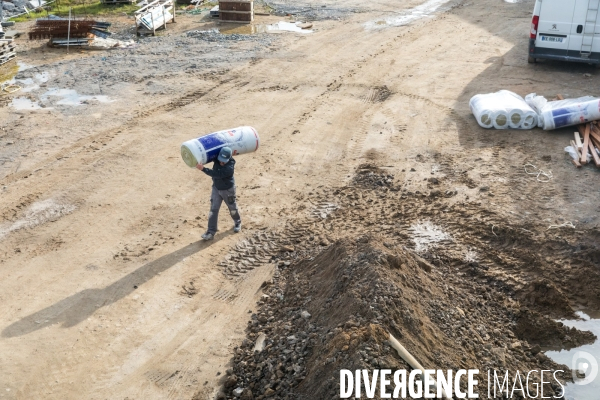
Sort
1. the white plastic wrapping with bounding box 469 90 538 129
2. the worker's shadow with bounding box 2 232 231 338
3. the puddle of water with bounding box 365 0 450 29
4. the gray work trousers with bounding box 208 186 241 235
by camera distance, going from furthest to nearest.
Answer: the puddle of water with bounding box 365 0 450 29
the white plastic wrapping with bounding box 469 90 538 129
the gray work trousers with bounding box 208 186 241 235
the worker's shadow with bounding box 2 232 231 338

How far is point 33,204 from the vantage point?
36.0ft

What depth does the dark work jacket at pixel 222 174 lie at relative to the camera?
31.1 feet

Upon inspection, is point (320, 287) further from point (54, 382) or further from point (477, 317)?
point (54, 382)

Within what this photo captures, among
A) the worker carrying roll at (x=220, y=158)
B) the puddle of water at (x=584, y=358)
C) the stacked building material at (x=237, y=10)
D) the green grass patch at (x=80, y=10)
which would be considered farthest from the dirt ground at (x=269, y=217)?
the green grass patch at (x=80, y=10)

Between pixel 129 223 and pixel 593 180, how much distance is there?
8.19m

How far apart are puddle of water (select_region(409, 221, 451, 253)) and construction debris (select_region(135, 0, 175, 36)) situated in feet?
48.1

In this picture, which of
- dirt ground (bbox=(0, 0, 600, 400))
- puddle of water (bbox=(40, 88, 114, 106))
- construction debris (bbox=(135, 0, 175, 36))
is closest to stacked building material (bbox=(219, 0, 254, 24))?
construction debris (bbox=(135, 0, 175, 36))

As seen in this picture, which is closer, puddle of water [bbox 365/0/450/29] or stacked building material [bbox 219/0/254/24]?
puddle of water [bbox 365/0/450/29]

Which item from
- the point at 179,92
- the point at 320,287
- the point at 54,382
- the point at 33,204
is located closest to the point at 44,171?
the point at 33,204

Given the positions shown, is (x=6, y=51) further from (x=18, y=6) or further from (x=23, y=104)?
(x=18, y=6)

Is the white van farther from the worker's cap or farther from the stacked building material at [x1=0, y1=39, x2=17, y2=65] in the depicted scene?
the stacked building material at [x1=0, y1=39, x2=17, y2=65]

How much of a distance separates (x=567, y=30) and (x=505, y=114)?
4488mm

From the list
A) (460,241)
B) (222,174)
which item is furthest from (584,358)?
(222,174)

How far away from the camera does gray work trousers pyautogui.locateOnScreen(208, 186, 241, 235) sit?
31.8 ft
